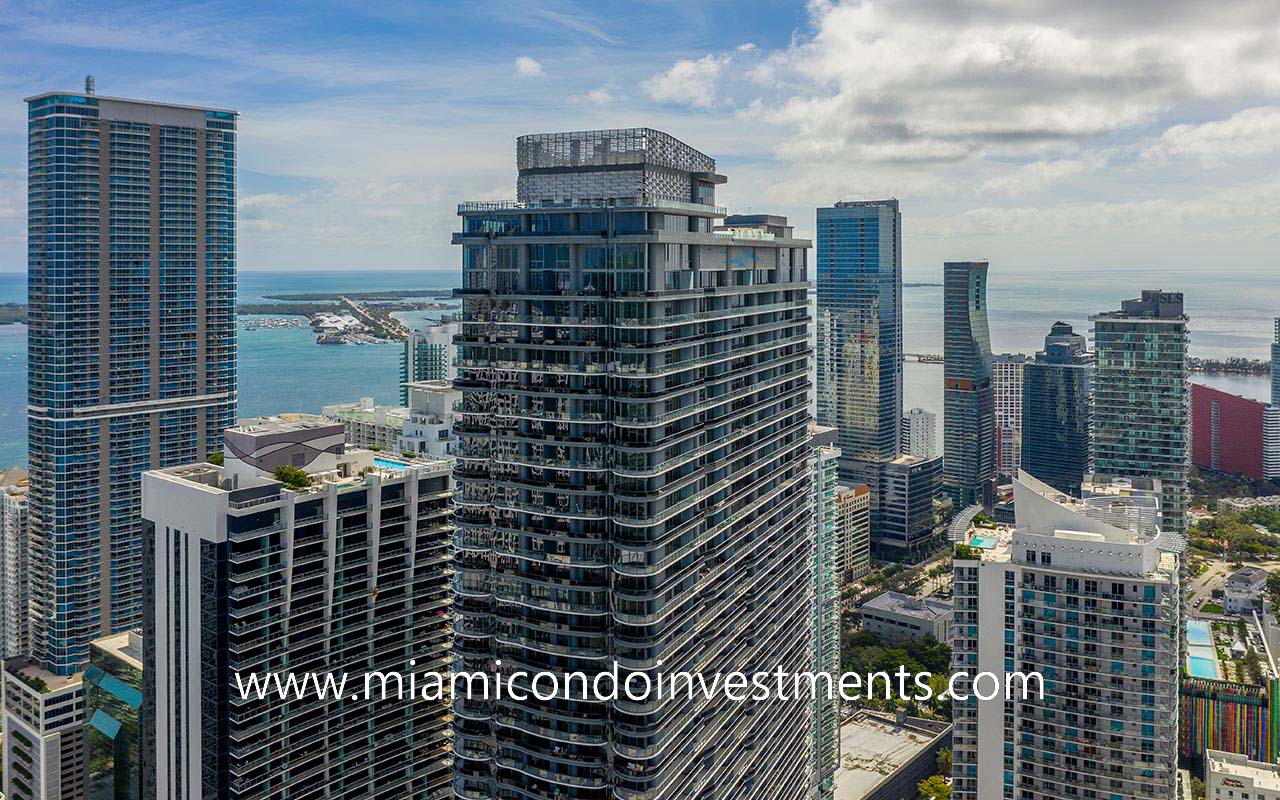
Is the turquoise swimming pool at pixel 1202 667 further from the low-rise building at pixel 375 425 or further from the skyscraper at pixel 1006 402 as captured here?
the skyscraper at pixel 1006 402

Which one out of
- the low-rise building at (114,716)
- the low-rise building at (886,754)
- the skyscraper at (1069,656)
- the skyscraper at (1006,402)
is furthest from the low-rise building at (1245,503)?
the low-rise building at (114,716)

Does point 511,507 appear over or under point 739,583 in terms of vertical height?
over

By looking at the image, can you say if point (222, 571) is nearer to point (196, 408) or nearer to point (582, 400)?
point (582, 400)

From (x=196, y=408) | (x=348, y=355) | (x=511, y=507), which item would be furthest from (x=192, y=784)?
(x=348, y=355)

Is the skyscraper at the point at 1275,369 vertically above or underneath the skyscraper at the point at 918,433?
above

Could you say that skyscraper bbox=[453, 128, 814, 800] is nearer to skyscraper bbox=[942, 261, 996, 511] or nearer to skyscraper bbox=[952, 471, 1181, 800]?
skyscraper bbox=[952, 471, 1181, 800]

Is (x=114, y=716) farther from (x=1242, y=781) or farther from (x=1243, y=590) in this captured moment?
(x=1243, y=590)

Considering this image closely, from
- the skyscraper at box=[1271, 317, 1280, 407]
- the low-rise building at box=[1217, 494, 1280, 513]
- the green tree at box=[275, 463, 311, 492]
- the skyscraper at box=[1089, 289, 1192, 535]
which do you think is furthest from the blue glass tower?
the green tree at box=[275, 463, 311, 492]
